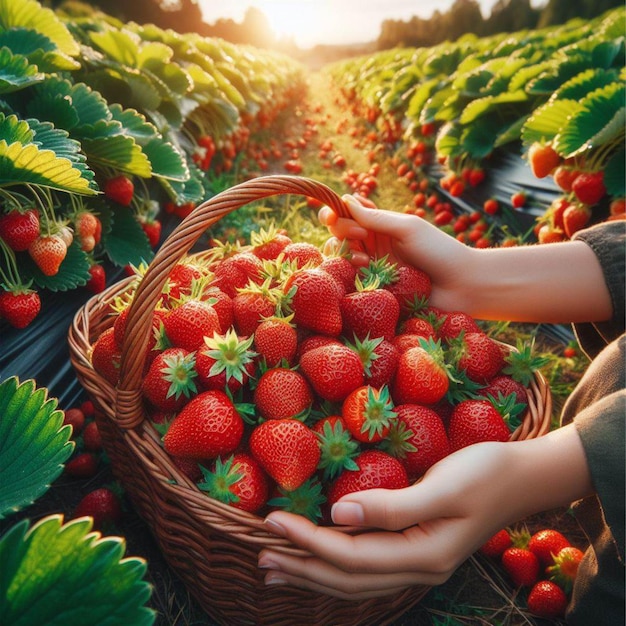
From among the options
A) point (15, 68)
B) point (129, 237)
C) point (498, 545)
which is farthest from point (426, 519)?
point (15, 68)

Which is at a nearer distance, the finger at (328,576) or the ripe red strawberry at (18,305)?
the finger at (328,576)

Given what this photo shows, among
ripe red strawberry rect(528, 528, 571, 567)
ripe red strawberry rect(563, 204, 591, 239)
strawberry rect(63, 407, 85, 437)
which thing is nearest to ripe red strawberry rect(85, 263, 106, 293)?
strawberry rect(63, 407, 85, 437)

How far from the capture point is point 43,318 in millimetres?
1751

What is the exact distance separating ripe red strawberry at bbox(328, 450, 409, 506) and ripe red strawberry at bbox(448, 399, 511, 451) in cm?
19

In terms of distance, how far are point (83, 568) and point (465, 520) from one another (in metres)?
0.71

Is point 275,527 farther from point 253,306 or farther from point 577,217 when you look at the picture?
point 577,217

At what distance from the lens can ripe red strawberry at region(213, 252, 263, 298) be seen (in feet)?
4.64

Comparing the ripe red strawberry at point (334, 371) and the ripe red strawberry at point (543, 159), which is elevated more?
the ripe red strawberry at point (543, 159)

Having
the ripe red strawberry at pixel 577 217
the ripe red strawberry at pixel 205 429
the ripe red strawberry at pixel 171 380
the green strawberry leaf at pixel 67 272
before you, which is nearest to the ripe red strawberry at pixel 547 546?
the ripe red strawberry at pixel 205 429

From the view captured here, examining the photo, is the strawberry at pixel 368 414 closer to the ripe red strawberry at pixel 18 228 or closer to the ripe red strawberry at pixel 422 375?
the ripe red strawberry at pixel 422 375

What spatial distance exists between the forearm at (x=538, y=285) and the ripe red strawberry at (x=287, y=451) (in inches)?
34.3

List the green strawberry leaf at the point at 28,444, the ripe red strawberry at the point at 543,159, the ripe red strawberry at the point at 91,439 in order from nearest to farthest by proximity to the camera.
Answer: the green strawberry leaf at the point at 28,444, the ripe red strawberry at the point at 91,439, the ripe red strawberry at the point at 543,159

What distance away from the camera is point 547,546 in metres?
1.50

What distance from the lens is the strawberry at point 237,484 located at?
1.01m
